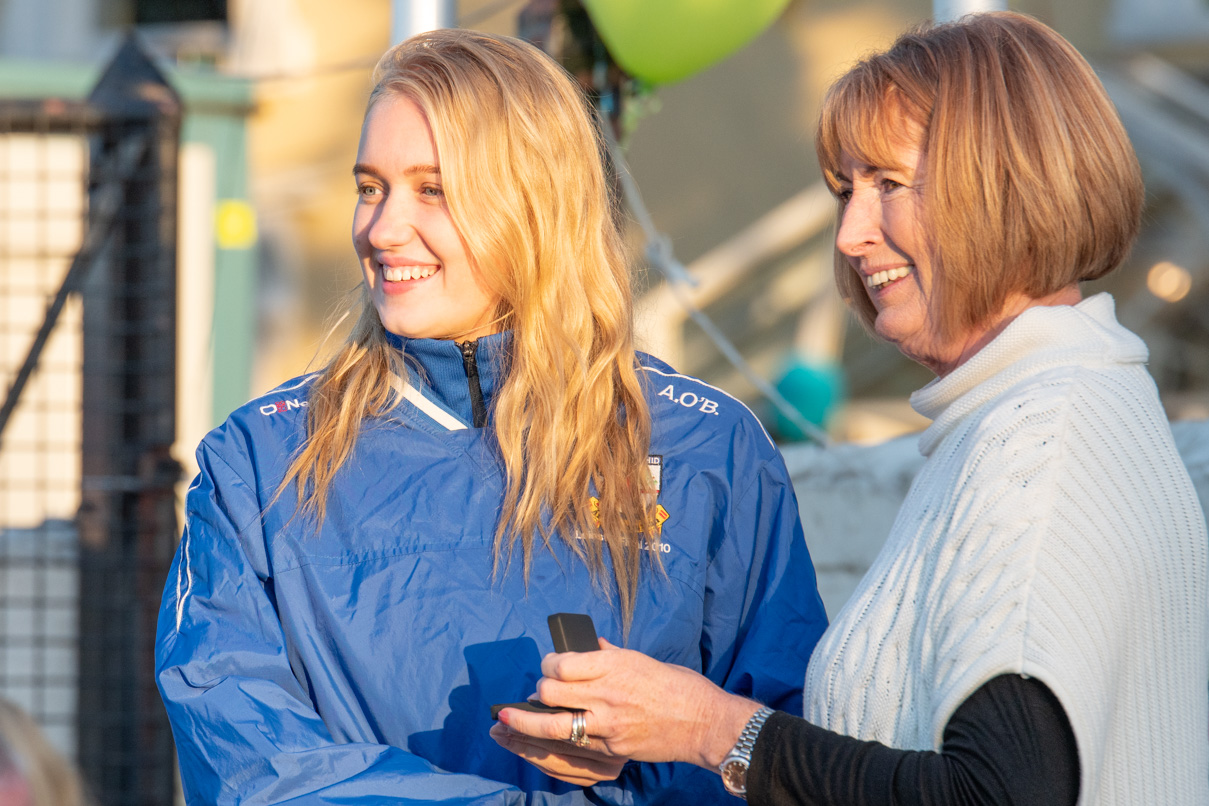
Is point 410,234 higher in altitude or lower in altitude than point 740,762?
higher

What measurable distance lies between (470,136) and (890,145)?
1.84 feet

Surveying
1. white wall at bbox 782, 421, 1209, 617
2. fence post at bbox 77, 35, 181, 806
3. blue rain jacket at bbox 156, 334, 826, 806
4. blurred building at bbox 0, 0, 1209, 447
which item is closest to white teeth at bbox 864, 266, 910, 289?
blue rain jacket at bbox 156, 334, 826, 806

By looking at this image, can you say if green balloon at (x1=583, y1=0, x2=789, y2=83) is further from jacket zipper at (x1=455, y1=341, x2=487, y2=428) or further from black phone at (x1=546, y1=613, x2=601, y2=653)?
black phone at (x1=546, y1=613, x2=601, y2=653)

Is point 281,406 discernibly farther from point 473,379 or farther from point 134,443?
point 134,443

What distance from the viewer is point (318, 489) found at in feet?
5.05

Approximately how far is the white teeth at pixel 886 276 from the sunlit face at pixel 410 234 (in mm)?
533

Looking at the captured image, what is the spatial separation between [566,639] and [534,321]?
53cm

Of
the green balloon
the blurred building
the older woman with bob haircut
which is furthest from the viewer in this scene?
the blurred building

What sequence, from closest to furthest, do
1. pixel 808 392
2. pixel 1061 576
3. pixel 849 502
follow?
pixel 1061 576, pixel 849 502, pixel 808 392

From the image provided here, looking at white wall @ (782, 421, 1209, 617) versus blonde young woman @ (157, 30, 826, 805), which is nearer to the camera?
blonde young woman @ (157, 30, 826, 805)

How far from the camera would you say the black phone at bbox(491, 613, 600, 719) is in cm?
126

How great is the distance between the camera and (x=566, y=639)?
1.27 m

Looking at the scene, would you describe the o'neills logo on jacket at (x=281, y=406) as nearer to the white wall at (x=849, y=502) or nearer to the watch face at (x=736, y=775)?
the watch face at (x=736, y=775)

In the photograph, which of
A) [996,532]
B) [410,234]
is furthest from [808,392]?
[996,532]
